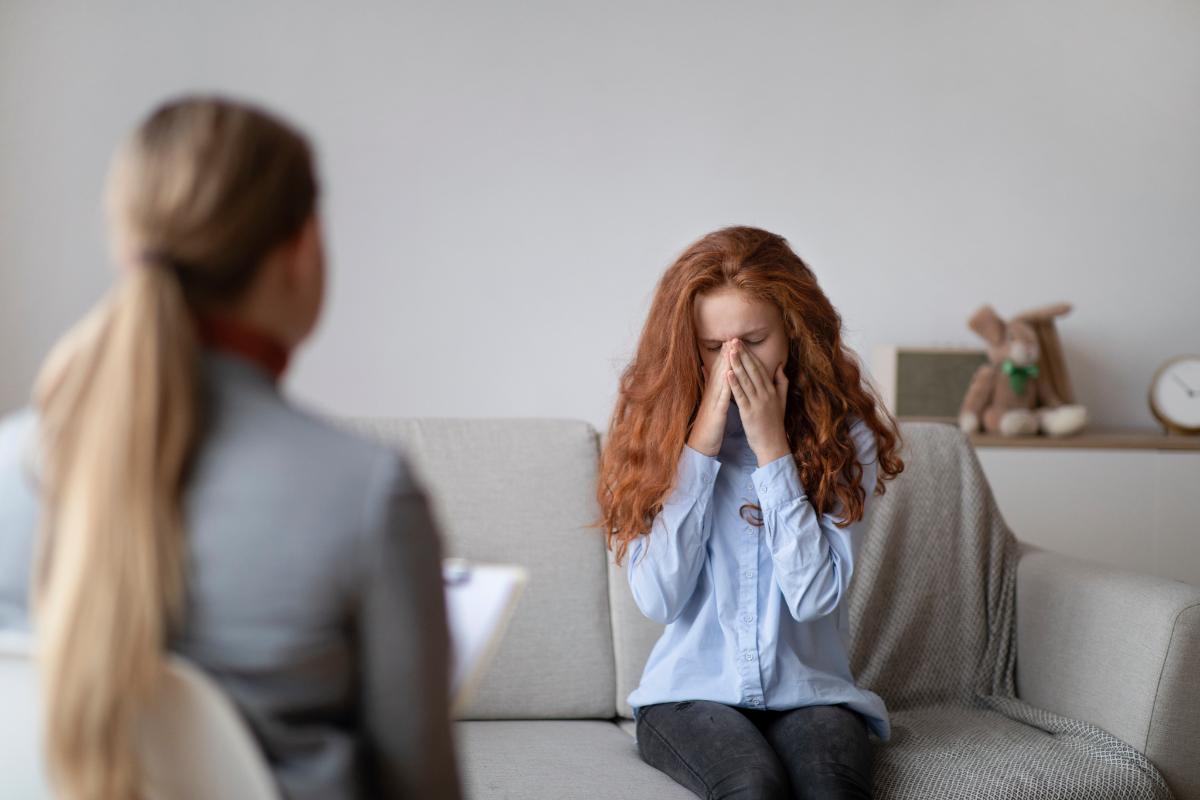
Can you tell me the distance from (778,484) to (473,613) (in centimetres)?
88

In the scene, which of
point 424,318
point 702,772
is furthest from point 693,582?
point 424,318

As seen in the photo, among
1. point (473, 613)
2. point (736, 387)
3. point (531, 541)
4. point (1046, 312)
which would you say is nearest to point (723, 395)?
point (736, 387)

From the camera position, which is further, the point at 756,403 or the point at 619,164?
the point at 619,164

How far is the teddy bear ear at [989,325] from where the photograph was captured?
3.19m

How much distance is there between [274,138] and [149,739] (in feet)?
1.31

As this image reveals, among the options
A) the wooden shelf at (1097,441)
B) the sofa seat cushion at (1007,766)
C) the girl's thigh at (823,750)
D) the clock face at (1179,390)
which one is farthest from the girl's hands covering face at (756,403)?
the clock face at (1179,390)

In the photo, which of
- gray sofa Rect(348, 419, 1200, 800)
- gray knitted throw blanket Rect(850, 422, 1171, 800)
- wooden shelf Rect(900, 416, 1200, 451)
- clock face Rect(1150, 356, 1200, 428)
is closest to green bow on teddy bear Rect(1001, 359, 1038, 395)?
wooden shelf Rect(900, 416, 1200, 451)

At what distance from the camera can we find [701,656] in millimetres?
1721

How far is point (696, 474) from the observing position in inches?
67.6

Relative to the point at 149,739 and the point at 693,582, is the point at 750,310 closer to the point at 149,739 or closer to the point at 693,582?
the point at 693,582

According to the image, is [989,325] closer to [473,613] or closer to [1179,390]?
[1179,390]

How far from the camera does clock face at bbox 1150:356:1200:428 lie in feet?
10.7

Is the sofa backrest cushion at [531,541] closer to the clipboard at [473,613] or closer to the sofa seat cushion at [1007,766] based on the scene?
the sofa seat cushion at [1007,766]

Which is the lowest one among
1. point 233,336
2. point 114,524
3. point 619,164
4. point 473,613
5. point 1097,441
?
point 1097,441
